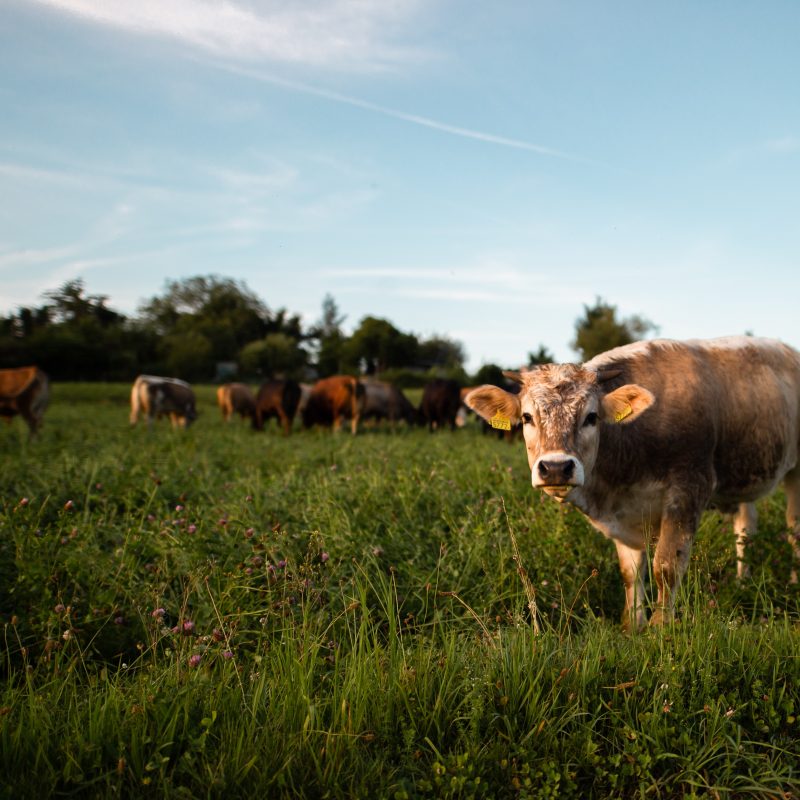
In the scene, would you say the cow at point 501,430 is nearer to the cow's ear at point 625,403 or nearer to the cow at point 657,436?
the cow at point 657,436

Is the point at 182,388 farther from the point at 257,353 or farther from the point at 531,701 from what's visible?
the point at 257,353

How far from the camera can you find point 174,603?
162 inches

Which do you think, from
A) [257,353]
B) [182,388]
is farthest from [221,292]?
[182,388]

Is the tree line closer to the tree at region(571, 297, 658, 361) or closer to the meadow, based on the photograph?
the tree at region(571, 297, 658, 361)

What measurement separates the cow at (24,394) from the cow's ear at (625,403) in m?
15.3

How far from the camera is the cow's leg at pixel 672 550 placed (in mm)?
4262

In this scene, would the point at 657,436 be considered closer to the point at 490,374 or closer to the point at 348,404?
the point at 348,404

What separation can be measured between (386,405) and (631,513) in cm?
2001

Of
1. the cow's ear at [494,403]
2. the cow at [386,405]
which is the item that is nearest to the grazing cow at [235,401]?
the cow at [386,405]

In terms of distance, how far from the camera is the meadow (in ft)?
8.16

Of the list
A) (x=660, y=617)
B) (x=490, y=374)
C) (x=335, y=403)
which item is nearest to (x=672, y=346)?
(x=660, y=617)

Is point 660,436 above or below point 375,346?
below

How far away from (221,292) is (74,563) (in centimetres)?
9734

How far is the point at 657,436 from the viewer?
14.6 feet
